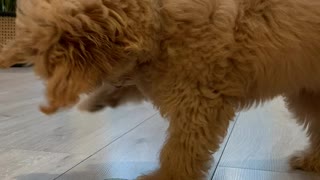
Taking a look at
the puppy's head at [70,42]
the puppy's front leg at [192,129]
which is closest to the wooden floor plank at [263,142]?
the puppy's front leg at [192,129]

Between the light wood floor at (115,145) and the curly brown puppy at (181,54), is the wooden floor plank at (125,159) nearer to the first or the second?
the light wood floor at (115,145)

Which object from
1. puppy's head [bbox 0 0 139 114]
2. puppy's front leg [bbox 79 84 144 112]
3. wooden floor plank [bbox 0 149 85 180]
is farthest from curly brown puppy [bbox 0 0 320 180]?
wooden floor plank [bbox 0 149 85 180]

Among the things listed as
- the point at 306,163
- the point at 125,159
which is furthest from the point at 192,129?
the point at 306,163

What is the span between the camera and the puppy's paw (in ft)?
4.95

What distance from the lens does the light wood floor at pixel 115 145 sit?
142cm

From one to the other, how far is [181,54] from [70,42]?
10.1 inches

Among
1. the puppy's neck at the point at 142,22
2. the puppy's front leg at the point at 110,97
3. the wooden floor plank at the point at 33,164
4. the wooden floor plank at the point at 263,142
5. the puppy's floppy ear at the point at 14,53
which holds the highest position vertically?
the puppy's neck at the point at 142,22

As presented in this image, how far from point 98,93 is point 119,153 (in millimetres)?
237

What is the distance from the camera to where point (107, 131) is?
1872mm

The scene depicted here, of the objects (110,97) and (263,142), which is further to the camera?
(263,142)

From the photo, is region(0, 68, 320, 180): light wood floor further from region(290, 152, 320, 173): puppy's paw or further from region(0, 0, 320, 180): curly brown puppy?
region(0, 0, 320, 180): curly brown puppy

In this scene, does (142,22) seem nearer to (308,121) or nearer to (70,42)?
(70,42)

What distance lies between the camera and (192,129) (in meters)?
1.19

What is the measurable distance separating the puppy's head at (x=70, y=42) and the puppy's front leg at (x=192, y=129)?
195mm
